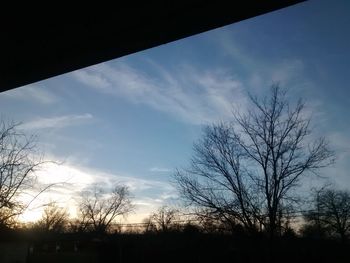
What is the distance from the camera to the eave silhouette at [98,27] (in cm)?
192

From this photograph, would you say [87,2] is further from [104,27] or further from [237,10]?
[237,10]

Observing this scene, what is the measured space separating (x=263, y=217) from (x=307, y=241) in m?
3.69

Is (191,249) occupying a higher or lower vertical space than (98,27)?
lower

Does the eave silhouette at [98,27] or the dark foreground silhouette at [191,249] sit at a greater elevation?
the eave silhouette at [98,27]

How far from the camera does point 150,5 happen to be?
197cm

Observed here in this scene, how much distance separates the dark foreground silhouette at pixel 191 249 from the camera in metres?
19.4

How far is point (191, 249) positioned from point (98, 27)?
866 inches

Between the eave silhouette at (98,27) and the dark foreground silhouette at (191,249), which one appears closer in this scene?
the eave silhouette at (98,27)

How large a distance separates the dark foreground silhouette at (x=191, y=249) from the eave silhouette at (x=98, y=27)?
1855 cm

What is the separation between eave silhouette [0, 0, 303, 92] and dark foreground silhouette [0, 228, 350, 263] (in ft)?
60.9

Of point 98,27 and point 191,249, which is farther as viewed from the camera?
point 191,249

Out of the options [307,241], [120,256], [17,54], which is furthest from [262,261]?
[17,54]

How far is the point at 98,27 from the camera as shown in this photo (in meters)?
2.17

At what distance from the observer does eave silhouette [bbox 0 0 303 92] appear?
1920 millimetres
